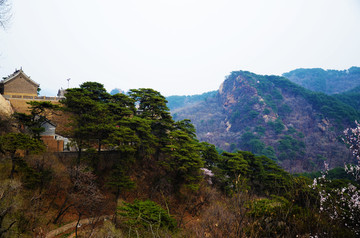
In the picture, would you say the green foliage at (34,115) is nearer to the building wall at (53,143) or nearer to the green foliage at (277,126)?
the building wall at (53,143)

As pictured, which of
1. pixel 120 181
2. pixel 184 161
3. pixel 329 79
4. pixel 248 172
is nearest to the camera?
pixel 120 181

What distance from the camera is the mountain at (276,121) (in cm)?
5803

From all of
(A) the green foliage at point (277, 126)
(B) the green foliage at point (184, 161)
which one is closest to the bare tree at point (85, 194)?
(B) the green foliage at point (184, 161)

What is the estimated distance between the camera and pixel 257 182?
26.5 m

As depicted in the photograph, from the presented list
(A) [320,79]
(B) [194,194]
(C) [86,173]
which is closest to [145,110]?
(C) [86,173]

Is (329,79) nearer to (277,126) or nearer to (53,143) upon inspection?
(277,126)

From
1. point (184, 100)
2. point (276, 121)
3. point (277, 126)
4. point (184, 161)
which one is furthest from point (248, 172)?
point (184, 100)

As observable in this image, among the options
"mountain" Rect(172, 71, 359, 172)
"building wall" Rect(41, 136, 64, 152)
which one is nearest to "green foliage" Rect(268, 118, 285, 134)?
"mountain" Rect(172, 71, 359, 172)

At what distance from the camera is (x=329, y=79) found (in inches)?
5103

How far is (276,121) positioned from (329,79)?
3594 inches

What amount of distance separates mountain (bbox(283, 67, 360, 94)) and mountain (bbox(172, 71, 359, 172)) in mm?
46947

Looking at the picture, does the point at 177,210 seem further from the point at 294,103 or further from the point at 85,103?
the point at 294,103

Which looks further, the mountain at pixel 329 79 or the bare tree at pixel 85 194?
the mountain at pixel 329 79

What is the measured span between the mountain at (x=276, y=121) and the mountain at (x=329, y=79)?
46.9m
